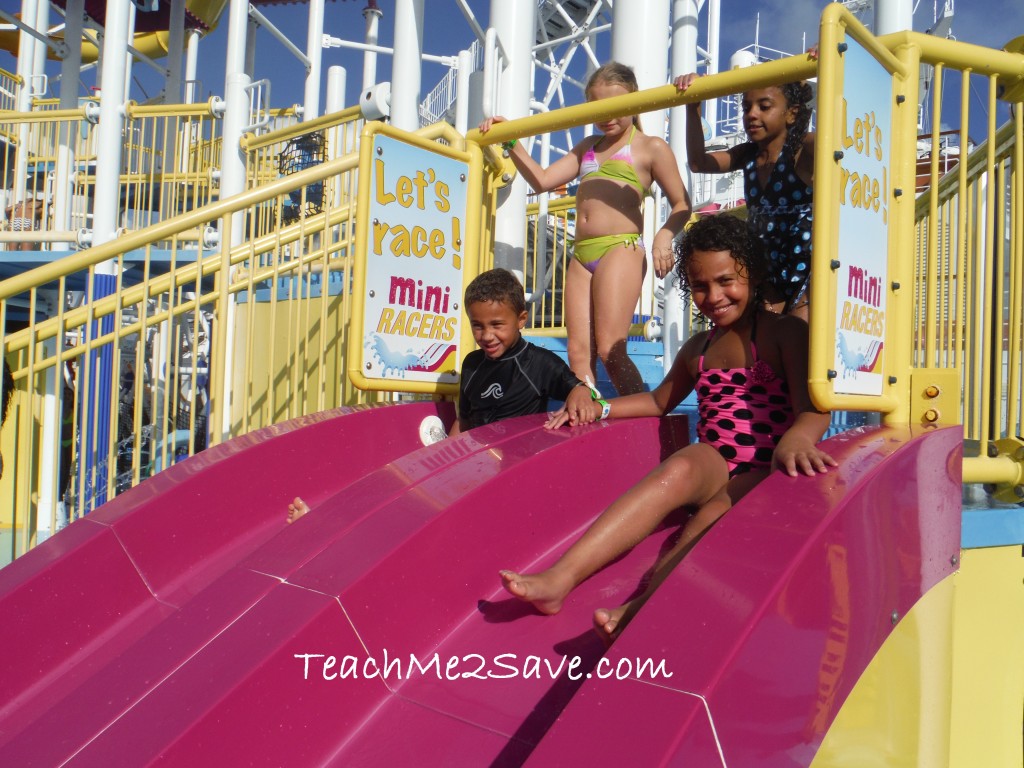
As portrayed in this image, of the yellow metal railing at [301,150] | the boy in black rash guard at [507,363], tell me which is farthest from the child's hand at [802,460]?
the yellow metal railing at [301,150]

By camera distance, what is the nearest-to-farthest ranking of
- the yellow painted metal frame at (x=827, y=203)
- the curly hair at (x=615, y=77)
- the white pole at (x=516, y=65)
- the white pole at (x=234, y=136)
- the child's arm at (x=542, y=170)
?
the yellow painted metal frame at (x=827, y=203) → the curly hair at (x=615, y=77) → the child's arm at (x=542, y=170) → the white pole at (x=516, y=65) → the white pole at (x=234, y=136)

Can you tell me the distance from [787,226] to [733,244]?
2.42 ft

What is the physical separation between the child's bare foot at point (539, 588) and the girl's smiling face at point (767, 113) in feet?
6.75

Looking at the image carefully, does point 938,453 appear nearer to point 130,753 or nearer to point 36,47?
point 130,753

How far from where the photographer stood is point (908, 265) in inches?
103

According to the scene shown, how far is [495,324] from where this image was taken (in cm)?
337

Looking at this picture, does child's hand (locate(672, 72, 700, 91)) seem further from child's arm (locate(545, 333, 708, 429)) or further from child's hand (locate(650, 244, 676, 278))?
child's arm (locate(545, 333, 708, 429))

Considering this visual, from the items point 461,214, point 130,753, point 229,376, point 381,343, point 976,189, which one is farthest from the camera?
point 229,376

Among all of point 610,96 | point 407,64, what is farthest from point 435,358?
point 407,64

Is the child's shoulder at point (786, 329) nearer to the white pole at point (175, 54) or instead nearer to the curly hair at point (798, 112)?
the curly hair at point (798, 112)

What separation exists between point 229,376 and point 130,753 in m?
2.59

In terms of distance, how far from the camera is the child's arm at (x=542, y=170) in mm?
4016

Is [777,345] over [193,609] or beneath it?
over

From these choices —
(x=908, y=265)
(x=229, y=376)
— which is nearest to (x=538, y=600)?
(x=908, y=265)
